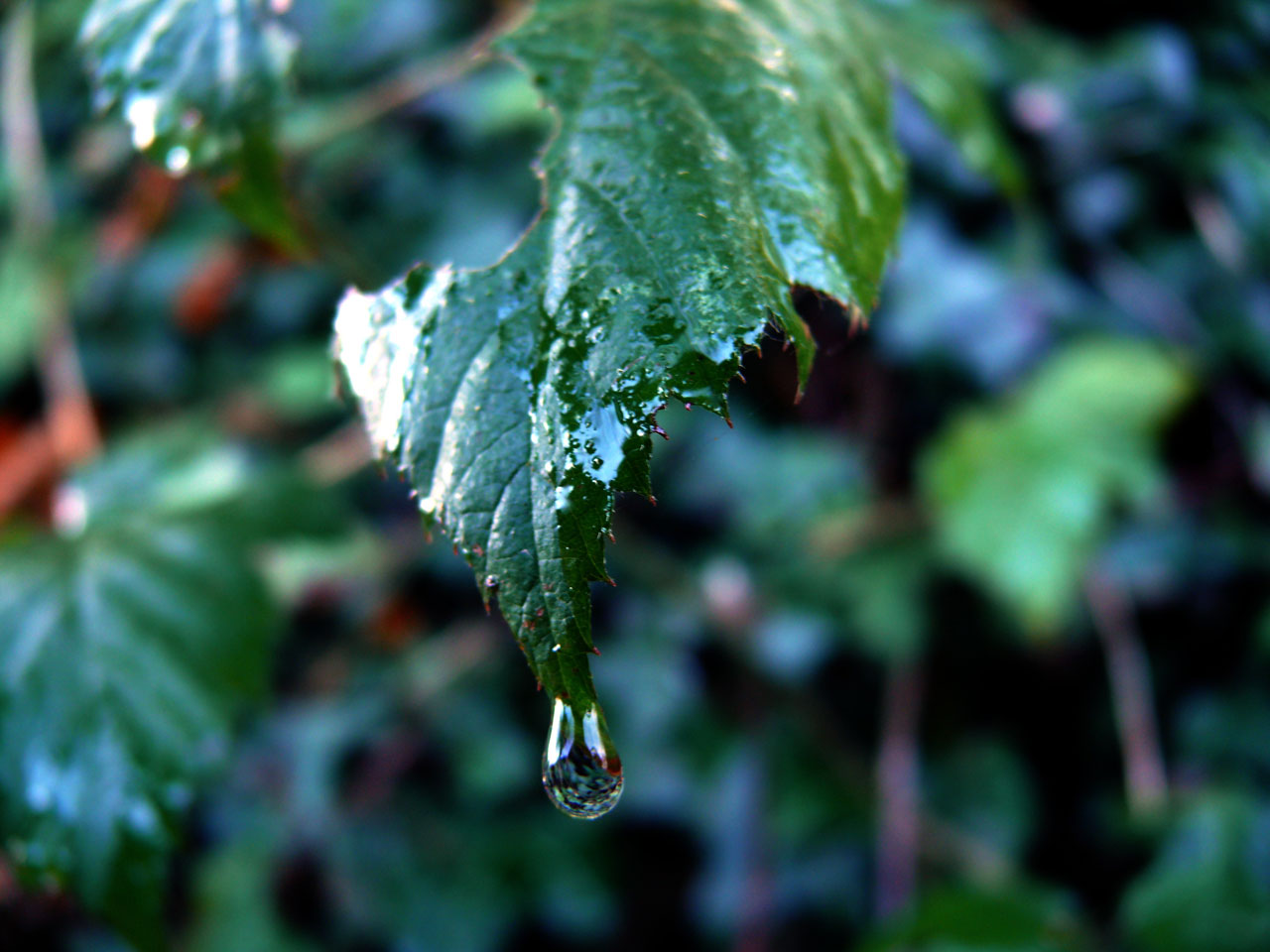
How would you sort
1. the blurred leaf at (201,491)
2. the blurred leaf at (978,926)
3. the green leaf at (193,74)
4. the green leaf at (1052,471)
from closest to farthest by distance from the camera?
the green leaf at (193,74)
the blurred leaf at (978,926)
the blurred leaf at (201,491)
the green leaf at (1052,471)

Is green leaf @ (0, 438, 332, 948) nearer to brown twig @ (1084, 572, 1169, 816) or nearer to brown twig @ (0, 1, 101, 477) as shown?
brown twig @ (0, 1, 101, 477)

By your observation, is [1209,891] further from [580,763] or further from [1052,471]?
[580,763]

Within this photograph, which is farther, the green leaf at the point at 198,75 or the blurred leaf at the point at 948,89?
the blurred leaf at the point at 948,89

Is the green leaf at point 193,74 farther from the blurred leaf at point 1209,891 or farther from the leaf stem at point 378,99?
the blurred leaf at point 1209,891

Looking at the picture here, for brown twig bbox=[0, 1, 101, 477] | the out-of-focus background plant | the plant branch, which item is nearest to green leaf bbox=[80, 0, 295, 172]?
the out-of-focus background plant

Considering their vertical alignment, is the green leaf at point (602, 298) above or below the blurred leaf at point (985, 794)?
above

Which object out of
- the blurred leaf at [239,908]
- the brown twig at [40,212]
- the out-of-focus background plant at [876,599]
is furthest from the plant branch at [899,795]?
the brown twig at [40,212]

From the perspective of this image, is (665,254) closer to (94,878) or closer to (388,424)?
(388,424)
